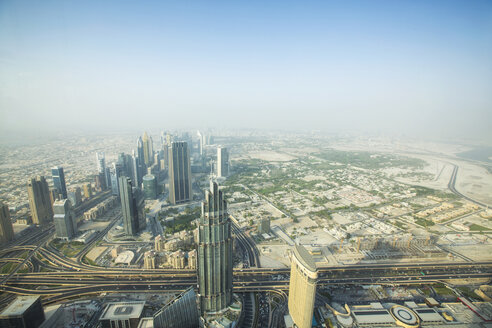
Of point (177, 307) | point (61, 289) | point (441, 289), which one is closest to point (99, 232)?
point (61, 289)

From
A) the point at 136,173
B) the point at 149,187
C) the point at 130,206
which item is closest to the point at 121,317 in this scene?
the point at 130,206

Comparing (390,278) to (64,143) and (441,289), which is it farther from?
(64,143)

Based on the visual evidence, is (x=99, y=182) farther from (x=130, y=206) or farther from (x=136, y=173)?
(x=130, y=206)

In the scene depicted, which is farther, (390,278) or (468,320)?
(390,278)

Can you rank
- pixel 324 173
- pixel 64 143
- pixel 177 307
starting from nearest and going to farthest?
pixel 177 307
pixel 324 173
pixel 64 143

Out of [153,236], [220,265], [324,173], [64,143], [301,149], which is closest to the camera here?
[220,265]

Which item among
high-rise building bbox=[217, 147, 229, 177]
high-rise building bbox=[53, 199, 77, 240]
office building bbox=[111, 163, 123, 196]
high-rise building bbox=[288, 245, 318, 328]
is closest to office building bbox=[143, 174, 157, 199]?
office building bbox=[111, 163, 123, 196]

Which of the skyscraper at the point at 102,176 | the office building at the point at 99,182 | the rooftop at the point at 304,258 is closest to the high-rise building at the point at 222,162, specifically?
the skyscraper at the point at 102,176
